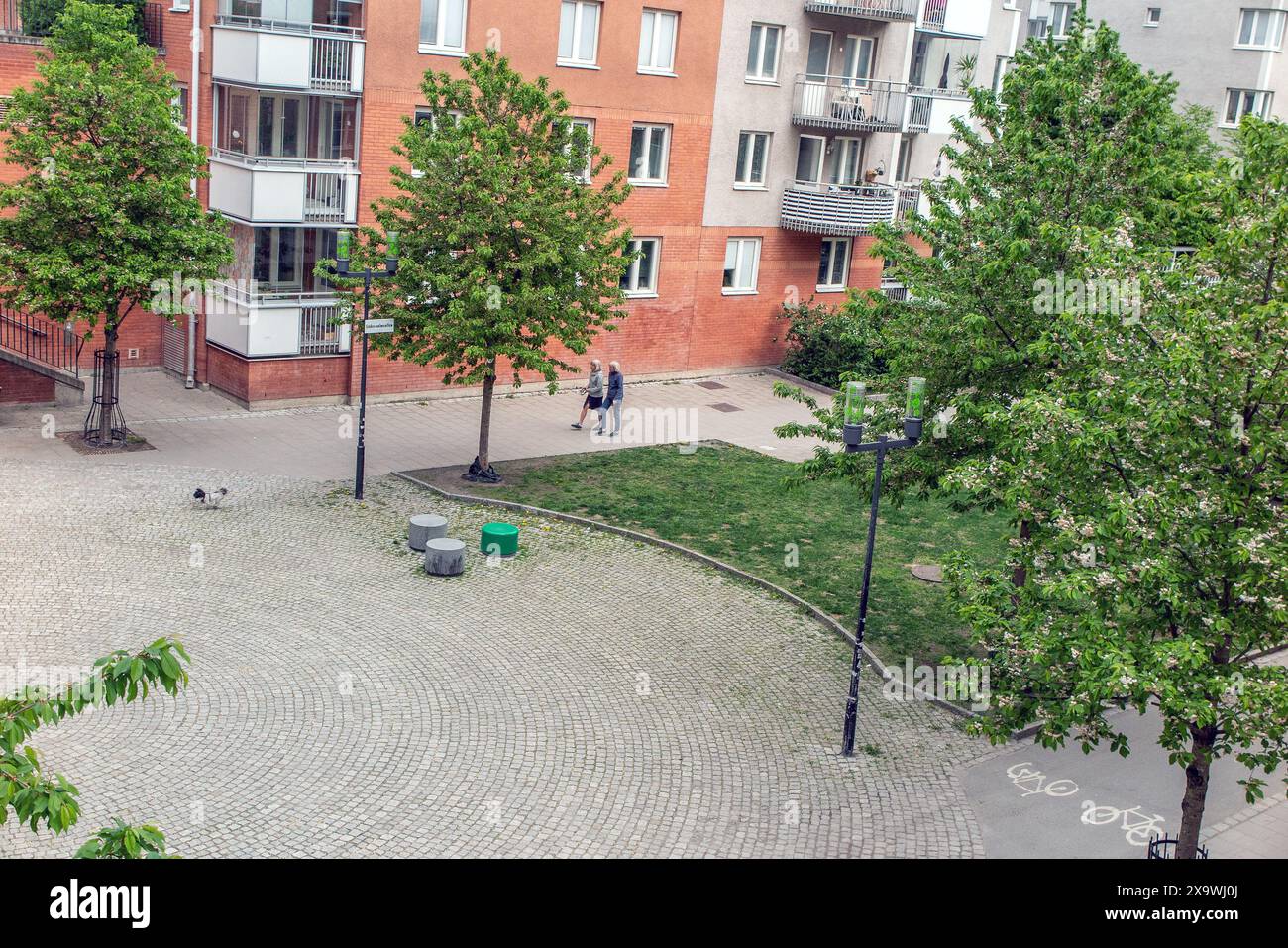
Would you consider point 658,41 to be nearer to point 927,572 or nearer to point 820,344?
point 820,344

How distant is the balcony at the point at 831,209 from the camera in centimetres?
3362

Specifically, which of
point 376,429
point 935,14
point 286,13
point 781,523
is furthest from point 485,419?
point 935,14

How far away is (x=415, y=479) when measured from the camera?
77.2ft

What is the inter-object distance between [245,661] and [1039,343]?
9.58 metres

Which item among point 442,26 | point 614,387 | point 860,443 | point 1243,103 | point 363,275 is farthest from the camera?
point 1243,103

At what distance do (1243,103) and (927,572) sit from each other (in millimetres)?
31437

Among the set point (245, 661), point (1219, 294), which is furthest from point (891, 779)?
point (245, 661)

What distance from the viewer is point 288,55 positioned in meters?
25.4

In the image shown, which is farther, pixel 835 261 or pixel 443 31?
pixel 835 261

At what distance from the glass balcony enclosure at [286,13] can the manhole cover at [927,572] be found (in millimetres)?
14930

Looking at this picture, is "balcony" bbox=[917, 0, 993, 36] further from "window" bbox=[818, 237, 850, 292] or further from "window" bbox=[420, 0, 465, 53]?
"window" bbox=[420, 0, 465, 53]

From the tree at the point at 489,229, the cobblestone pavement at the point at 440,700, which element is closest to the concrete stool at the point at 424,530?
the cobblestone pavement at the point at 440,700

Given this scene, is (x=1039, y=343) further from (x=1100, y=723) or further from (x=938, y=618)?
(x=938, y=618)

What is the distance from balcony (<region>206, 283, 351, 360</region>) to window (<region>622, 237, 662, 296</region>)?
7325 mm
